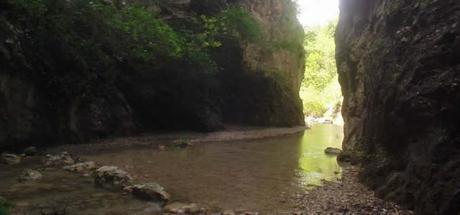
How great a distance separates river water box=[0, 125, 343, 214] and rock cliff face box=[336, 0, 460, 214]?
7.78 ft

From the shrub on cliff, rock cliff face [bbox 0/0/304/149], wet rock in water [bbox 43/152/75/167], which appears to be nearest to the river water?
wet rock in water [bbox 43/152/75/167]

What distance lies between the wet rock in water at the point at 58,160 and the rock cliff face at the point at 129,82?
167 cm

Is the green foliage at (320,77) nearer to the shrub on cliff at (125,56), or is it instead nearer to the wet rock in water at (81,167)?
the shrub on cliff at (125,56)

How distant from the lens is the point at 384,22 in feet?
47.8

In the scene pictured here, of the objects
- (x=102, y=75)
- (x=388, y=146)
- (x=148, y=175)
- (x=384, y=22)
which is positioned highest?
(x=384, y=22)

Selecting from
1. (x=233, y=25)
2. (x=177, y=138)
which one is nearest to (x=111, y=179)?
(x=177, y=138)

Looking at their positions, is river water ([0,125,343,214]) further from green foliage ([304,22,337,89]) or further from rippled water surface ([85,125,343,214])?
green foliage ([304,22,337,89])

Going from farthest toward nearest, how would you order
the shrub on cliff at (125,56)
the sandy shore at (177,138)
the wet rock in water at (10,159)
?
1. the sandy shore at (177,138)
2. the shrub on cliff at (125,56)
3. the wet rock in water at (10,159)

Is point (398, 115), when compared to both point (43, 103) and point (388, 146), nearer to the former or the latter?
point (388, 146)

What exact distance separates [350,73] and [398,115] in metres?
10.2

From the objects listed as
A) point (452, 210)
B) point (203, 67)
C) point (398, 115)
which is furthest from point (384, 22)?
point (203, 67)

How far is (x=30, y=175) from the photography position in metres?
11.9

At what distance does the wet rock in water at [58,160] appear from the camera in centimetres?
1411

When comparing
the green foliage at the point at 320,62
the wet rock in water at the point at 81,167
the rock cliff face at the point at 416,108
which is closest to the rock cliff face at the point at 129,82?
the wet rock in water at the point at 81,167
